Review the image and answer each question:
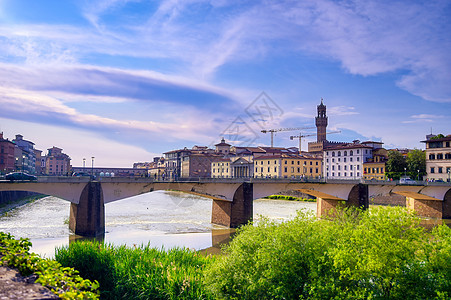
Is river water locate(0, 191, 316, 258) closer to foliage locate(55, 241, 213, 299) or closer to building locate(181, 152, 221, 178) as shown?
foliage locate(55, 241, 213, 299)

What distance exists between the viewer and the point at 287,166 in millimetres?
95438

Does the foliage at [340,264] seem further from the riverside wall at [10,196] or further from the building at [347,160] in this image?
the building at [347,160]

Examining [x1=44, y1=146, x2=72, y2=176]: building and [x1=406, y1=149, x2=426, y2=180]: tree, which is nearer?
[x1=406, y1=149, x2=426, y2=180]: tree

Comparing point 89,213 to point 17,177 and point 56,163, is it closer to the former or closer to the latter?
point 17,177

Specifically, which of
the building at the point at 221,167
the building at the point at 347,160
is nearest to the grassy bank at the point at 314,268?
the building at the point at 347,160

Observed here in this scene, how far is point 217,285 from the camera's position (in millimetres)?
15266

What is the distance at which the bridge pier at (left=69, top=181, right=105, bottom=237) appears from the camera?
37.0 metres

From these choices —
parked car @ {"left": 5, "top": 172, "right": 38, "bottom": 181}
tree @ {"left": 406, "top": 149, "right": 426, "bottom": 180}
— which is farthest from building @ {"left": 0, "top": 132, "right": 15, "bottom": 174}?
tree @ {"left": 406, "top": 149, "right": 426, "bottom": 180}

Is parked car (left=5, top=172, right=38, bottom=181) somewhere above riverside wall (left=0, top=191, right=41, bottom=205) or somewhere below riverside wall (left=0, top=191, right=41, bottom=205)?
above

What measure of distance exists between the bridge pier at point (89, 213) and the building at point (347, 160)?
216 feet

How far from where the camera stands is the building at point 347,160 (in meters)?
91.2

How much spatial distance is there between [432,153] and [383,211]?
6994cm

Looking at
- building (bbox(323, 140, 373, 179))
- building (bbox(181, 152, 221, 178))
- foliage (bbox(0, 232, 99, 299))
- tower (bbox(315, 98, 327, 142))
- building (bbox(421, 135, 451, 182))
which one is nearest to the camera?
foliage (bbox(0, 232, 99, 299))

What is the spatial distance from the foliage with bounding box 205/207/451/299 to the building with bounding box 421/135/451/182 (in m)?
66.1
